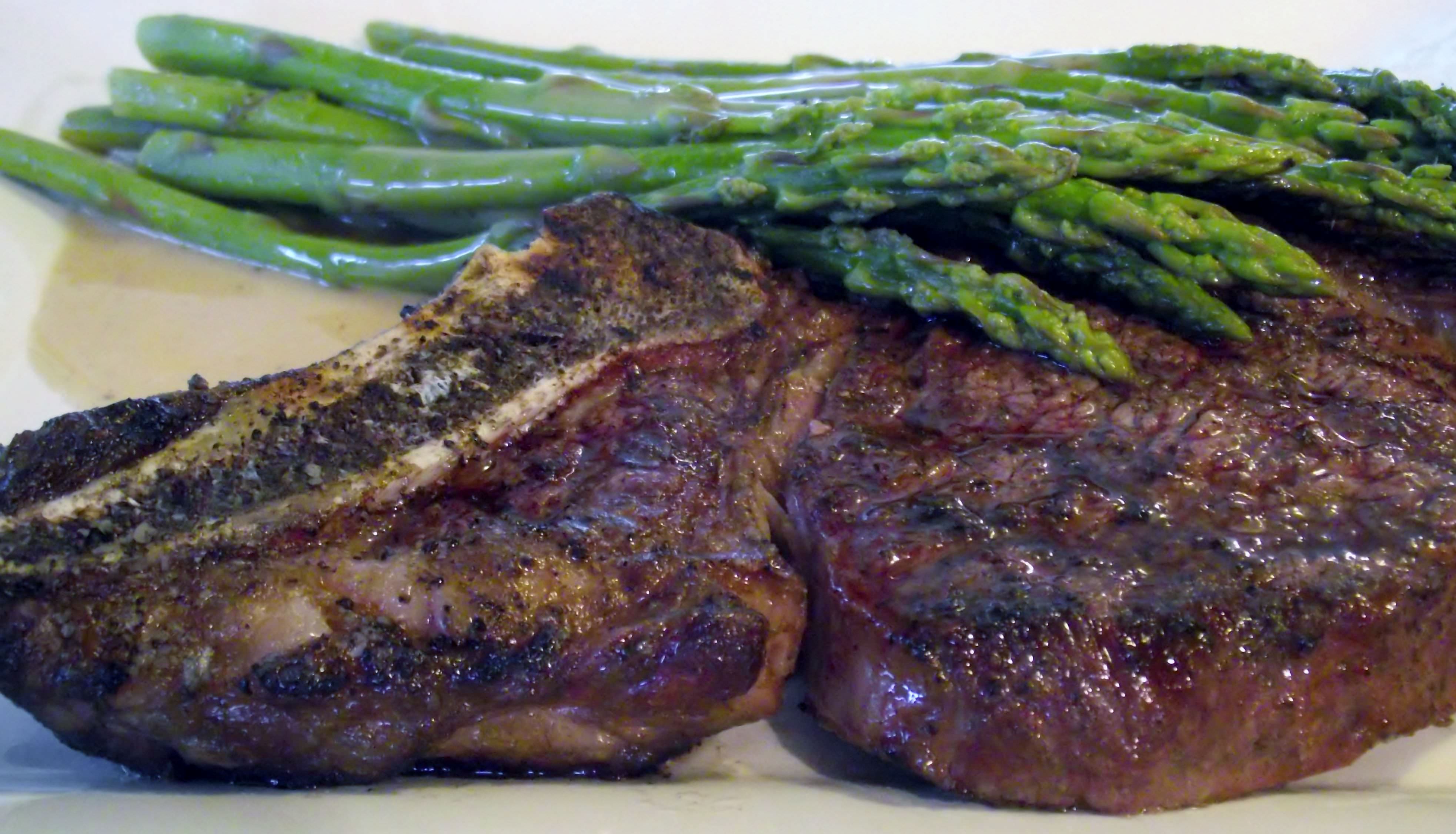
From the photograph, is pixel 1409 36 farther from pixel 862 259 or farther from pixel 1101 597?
pixel 1101 597

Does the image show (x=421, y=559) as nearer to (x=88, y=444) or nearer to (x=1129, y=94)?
(x=88, y=444)

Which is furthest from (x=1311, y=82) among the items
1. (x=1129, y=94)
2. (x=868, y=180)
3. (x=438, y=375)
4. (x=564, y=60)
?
(x=438, y=375)

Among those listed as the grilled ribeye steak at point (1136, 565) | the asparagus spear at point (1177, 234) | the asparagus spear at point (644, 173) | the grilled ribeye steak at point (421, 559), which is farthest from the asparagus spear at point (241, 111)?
the asparagus spear at point (1177, 234)

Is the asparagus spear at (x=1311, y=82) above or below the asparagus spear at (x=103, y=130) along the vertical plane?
above

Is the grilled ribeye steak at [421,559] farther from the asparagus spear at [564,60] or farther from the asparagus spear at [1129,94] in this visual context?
the asparagus spear at [564,60]

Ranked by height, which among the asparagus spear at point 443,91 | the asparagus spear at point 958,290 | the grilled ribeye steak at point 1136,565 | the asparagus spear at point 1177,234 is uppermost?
the asparagus spear at point 443,91

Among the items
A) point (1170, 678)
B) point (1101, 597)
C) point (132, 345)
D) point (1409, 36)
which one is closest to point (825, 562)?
point (1101, 597)
